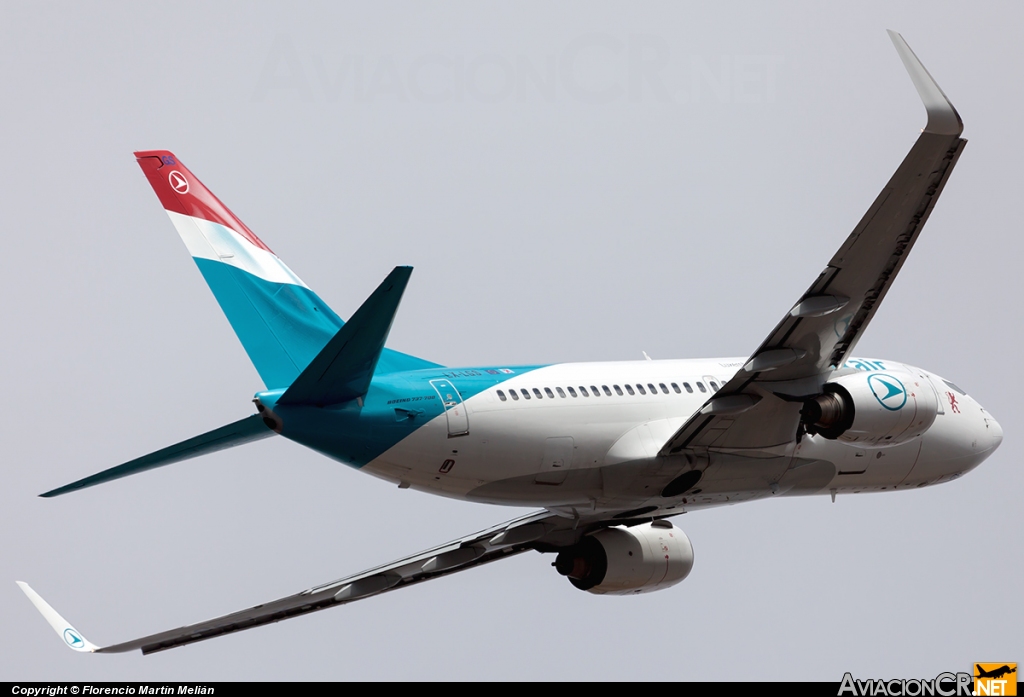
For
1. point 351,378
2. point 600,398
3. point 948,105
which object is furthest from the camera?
point 600,398

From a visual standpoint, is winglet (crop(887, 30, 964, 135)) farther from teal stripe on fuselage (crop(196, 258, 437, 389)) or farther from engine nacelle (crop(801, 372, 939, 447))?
teal stripe on fuselage (crop(196, 258, 437, 389))

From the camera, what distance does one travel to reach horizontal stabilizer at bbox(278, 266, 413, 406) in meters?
22.0

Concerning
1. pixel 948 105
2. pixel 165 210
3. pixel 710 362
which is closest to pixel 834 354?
pixel 710 362

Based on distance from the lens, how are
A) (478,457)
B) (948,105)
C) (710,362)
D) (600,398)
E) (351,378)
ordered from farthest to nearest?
(710,362) → (600,398) → (478,457) → (351,378) → (948,105)

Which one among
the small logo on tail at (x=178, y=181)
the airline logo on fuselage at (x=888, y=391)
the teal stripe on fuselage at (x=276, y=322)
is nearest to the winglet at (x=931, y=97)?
the airline logo on fuselage at (x=888, y=391)

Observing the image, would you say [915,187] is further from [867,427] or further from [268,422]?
[268,422]

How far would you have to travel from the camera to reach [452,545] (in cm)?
3375

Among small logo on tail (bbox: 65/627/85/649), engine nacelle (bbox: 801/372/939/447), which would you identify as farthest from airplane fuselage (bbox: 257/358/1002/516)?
small logo on tail (bbox: 65/627/85/649)

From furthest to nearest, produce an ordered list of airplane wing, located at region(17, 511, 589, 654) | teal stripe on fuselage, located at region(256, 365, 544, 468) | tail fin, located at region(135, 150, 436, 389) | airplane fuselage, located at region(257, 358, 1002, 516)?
airplane wing, located at region(17, 511, 589, 654) < tail fin, located at region(135, 150, 436, 389) < airplane fuselage, located at region(257, 358, 1002, 516) < teal stripe on fuselage, located at region(256, 365, 544, 468)

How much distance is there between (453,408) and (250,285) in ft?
16.4

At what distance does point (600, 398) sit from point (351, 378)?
6.59m

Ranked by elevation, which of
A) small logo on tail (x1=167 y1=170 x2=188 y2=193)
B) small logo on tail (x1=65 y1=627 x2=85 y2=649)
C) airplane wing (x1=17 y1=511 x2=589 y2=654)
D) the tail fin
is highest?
small logo on tail (x1=167 y1=170 x2=188 y2=193)

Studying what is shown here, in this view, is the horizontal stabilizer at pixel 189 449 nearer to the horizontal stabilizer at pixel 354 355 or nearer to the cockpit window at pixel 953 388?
the horizontal stabilizer at pixel 354 355

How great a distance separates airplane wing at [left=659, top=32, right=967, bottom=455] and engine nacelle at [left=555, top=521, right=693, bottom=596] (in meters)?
5.23
